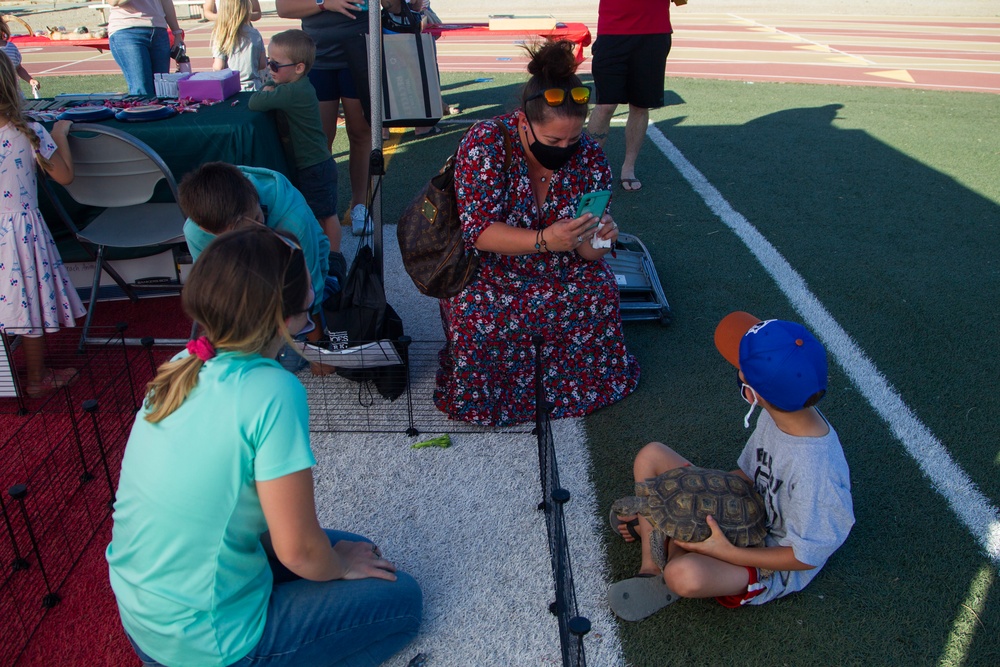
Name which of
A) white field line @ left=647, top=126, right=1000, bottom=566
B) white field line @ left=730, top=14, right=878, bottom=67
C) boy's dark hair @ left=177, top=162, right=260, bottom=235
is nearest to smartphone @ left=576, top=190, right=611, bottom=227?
boy's dark hair @ left=177, top=162, right=260, bottom=235

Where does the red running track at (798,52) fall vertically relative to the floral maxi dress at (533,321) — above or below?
above

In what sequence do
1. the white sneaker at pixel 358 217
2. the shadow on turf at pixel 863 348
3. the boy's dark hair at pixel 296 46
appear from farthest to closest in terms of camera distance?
the white sneaker at pixel 358 217
the boy's dark hair at pixel 296 46
the shadow on turf at pixel 863 348

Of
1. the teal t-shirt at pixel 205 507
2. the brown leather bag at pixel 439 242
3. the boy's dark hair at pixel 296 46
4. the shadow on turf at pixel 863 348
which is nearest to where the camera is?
the teal t-shirt at pixel 205 507

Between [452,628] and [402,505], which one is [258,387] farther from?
[402,505]

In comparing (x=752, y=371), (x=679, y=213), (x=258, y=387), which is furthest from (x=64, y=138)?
(x=679, y=213)

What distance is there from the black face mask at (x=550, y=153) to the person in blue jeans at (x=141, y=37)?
15.1 feet

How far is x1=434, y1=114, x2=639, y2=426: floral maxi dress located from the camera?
3434 millimetres

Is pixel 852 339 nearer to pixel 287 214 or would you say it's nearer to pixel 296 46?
pixel 287 214

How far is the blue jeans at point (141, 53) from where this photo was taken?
21.2 ft

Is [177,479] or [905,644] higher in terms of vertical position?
[177,479]

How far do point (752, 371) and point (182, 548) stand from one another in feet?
5.45

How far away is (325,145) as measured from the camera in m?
4.91

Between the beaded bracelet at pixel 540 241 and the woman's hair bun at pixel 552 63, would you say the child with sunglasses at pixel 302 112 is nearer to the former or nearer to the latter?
the woman's hair bun at pixel 552 63

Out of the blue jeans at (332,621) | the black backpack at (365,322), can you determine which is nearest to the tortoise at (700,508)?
the blue jeans at (332,621)
